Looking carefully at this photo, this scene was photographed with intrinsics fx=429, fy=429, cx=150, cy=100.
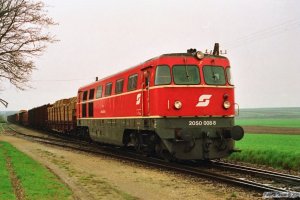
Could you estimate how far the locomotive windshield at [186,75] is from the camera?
1431cm

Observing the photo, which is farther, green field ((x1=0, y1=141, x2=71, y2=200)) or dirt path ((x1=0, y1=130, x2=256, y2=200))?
dirt path ((x1=0, y1=130, x2=256, y2=200))

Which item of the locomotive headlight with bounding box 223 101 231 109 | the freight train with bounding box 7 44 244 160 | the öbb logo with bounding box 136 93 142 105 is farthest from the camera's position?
the öbb logo with bounding box 136 93 142 105

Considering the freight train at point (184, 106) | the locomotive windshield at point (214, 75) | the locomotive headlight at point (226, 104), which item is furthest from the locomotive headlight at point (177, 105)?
the locomotive headlight at point (226, 104)

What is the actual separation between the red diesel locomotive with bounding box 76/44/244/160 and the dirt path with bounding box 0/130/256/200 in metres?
1.10

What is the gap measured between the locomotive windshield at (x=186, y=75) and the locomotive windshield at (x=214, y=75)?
33cm

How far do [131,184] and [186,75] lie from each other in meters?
4.65

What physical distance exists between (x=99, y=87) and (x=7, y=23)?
9.98 meters

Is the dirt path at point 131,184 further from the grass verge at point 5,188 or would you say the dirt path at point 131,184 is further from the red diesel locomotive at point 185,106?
the grass verge at point 5,188

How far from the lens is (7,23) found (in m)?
28.3

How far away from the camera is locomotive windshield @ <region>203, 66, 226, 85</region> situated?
48.1 ft

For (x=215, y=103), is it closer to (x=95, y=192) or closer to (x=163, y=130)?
(x=163, y=130)

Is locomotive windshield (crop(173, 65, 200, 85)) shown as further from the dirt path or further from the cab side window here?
the dirt path

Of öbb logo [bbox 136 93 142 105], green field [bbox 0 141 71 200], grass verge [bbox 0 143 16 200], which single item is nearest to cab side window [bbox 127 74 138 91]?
öbb logo [bbox 136 93 142 105]

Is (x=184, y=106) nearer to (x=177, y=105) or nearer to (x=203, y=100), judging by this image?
(x=177, y=105)
